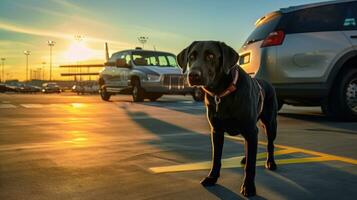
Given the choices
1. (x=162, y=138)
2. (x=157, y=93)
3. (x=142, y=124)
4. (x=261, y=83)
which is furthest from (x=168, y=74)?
(x=261, y=83)

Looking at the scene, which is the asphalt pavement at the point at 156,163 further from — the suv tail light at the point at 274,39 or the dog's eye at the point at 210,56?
the suv tail light at the point at 274,39

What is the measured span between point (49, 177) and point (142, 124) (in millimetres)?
4595

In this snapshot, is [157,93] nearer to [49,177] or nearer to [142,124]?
[142,124]

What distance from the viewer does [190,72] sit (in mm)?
3580

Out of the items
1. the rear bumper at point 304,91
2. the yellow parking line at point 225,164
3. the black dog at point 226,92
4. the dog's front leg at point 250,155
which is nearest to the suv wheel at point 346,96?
the rear bumper at point 304,91

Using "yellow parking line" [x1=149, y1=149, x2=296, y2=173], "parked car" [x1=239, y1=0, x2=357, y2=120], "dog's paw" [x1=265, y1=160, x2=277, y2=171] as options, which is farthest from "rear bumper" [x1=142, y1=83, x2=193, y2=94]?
"dog's paw" [x1=265, y1=160, x2=277, y2=171]

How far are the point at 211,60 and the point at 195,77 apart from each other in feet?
0.83

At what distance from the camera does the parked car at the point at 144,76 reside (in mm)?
16844

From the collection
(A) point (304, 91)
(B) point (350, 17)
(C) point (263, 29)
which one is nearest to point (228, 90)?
(A) point (304, 91)

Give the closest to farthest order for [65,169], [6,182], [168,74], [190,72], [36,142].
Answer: [190,72] < [6,182] < [65,169] < [36,142] < [168,74]

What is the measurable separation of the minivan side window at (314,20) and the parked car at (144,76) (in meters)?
7.58

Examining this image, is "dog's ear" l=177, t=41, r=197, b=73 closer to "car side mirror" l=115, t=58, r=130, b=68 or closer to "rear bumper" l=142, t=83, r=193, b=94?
"rear bumper" l=142, t=83, r=193, b=94

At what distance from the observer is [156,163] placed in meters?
4.83

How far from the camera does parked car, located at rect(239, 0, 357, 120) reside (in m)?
8.69
